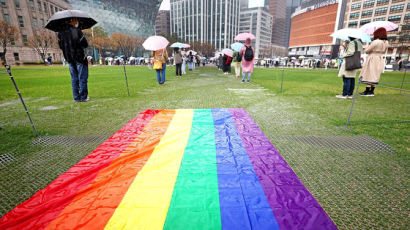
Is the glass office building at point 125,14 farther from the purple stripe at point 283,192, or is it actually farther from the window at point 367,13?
the purple stripe at point 283,192

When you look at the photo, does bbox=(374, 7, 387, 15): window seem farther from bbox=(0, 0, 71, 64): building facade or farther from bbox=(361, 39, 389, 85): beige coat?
bbox=(0, 0, 71, 64): building facade

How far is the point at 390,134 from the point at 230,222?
3527 mm

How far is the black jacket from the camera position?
5184mm

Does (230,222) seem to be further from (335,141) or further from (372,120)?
(372,120)

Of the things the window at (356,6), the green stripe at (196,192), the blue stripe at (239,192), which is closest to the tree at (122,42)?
the green stripe at (196,192)

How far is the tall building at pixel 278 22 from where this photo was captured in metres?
169

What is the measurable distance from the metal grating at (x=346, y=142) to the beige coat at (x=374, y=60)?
4237mm

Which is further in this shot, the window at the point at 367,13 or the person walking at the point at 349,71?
the window at the point at 367,13

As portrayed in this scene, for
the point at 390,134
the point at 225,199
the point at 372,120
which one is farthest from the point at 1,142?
the point at 372,120

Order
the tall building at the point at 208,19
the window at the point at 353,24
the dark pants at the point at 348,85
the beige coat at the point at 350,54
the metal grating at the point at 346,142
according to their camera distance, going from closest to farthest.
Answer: the metal grating at the point at 346,142, the beige coat at the point at 350,54, the dark pants at the point at 348,85, the window at the point at 353,24, the tall building at the point at 208,19

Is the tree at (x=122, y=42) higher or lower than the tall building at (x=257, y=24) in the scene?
lower

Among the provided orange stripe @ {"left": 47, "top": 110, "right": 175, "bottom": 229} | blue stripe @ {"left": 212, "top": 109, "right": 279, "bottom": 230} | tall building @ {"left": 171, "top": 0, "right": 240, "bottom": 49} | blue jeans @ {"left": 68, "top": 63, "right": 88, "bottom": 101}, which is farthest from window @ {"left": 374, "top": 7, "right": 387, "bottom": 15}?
orange stripe @ {"left": 47, "top": 110, "right": 175, "bottom": 229}

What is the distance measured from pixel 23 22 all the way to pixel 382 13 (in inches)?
3586

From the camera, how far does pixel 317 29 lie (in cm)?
8306
